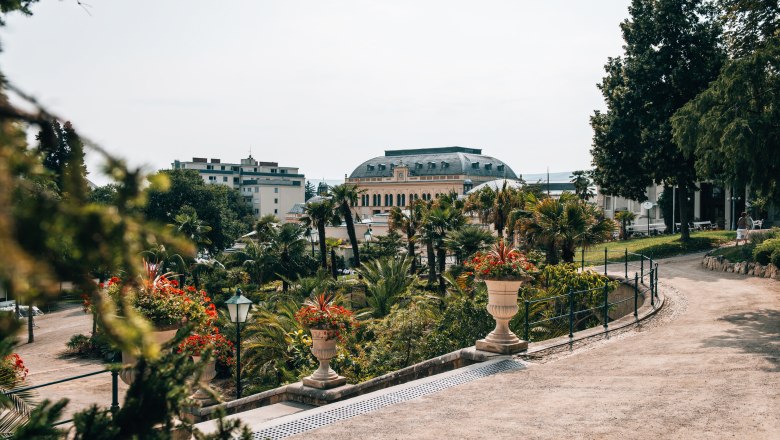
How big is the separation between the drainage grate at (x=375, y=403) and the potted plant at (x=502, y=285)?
56 centimetres

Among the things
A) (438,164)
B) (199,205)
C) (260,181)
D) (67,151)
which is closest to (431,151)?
(438,164)

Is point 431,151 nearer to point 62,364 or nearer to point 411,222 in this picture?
point 411,222

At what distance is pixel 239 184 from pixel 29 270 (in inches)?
5153

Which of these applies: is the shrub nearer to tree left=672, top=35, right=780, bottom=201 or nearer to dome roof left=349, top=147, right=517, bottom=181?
tree left=672, top=35, right=780, bottom=201

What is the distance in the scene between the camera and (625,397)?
8734mm

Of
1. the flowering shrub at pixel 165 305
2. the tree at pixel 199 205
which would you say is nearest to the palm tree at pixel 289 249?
the tree at pixel 199 205

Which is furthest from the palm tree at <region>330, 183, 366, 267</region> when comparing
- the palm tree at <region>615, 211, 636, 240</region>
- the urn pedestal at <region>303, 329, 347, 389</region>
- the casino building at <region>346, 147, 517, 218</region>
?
the casino building at <region>346, 147, 517, 218</region>

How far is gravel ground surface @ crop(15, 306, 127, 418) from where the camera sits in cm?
2497

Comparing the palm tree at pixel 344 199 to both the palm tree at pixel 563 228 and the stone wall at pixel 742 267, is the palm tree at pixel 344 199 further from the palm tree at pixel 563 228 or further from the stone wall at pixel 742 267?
the stone wall at pixel 742 267

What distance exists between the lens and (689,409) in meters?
8.09

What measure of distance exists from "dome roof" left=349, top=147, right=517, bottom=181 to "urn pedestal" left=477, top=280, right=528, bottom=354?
337ft

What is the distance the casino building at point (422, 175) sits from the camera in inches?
4513

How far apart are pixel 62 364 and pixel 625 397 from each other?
30658mm

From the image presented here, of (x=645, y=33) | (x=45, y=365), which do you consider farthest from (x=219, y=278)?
(x=645, y=33)
